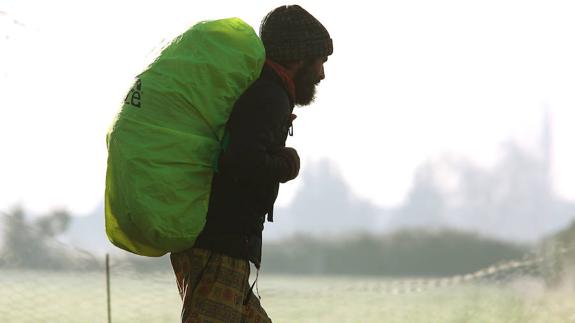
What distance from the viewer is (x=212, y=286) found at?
2.54 meters

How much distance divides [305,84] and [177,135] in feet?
1.30

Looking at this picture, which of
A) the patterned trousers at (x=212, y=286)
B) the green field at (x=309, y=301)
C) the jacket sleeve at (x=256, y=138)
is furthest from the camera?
the green field at (x=309, y=301)

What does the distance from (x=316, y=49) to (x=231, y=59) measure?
26 cm

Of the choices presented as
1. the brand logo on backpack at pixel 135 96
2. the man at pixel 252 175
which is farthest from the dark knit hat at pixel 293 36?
the brand logo on backpack at pixel 135 96

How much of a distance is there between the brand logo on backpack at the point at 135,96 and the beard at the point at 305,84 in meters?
0.41

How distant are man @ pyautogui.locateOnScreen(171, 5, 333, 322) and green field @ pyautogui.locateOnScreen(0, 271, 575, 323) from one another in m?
3.79

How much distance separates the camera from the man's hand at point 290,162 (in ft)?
8.04

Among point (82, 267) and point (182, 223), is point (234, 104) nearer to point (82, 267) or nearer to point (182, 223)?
point (182, 223)

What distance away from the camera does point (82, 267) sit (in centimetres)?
753

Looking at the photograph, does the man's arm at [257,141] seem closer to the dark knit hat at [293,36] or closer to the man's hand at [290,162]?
the man's hand at [290,162]

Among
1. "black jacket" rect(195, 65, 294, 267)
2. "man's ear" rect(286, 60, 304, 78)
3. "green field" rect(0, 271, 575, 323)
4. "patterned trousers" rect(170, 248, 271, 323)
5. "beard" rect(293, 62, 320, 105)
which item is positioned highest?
"man's ear" rect(286, 60, 304, 78)

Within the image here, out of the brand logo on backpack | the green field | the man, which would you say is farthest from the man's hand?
the green field

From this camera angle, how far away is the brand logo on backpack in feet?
8.09

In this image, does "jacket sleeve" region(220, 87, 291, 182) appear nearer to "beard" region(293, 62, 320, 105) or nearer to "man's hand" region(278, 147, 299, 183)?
"man's hand" region(278, 147, 299, 183)
